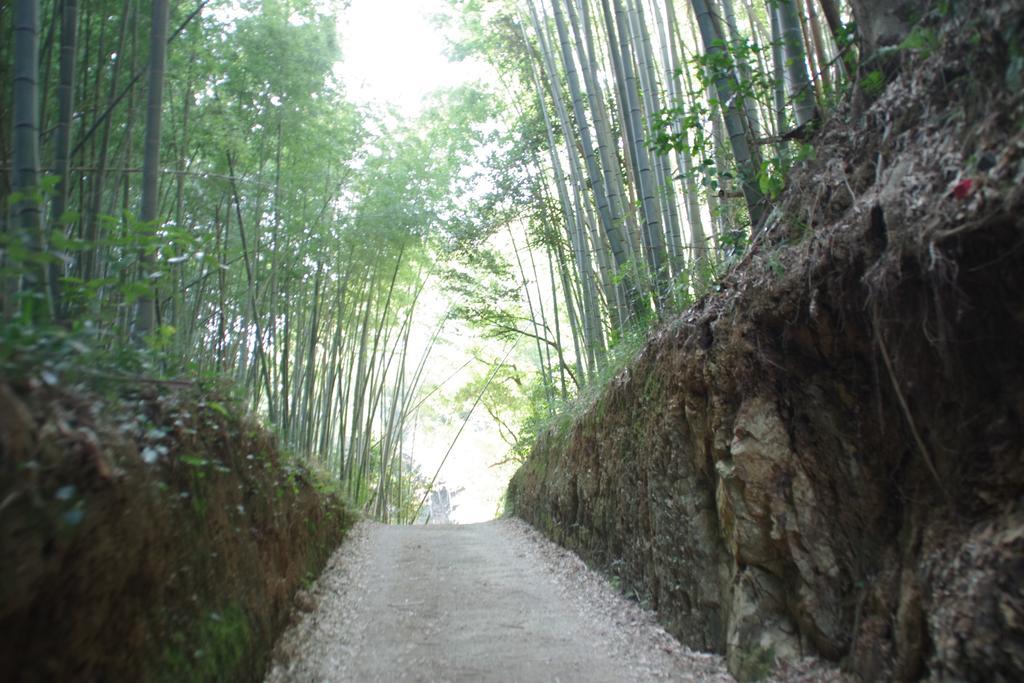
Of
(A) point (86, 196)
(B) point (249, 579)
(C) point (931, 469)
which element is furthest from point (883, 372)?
(A) point (86, 196)

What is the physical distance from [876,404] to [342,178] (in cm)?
625

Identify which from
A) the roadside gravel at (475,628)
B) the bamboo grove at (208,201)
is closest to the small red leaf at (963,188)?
the roadside gravel at (475,628)

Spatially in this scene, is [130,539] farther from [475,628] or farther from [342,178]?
[342,178]

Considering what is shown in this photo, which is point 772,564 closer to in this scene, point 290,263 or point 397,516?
point 290,263

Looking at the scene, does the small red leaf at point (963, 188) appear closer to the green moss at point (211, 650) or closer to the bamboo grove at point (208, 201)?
the bamboo grove at point (208, 201)

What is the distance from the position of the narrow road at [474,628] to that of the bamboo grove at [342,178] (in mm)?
1553

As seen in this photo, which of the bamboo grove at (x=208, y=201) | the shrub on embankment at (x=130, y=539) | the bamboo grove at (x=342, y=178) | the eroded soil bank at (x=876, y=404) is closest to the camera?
the shrub on embankment at (x=130, y=539)

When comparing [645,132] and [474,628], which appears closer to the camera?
[474,628]

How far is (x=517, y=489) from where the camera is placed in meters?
10.8

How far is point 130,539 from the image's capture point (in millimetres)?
1883

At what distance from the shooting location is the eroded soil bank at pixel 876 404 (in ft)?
6.29

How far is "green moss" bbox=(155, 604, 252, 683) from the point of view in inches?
86.7

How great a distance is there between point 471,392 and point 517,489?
5.64 m

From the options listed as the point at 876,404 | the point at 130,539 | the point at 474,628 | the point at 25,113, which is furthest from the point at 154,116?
the point at 876,404
